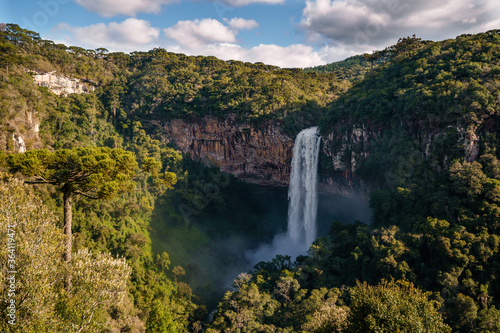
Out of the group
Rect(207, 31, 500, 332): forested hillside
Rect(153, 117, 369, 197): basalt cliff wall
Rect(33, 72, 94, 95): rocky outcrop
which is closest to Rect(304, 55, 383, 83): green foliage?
Rect(153, 117, 369, 197): basalt cliff wall

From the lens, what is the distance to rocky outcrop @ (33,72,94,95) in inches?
1585

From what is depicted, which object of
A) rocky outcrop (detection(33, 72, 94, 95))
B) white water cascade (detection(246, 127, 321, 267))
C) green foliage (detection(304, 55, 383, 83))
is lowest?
white water cascade (detection(246, 127, 321, 267))

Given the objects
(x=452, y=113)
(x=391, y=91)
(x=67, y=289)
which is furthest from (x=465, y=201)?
(x=67, y=289)

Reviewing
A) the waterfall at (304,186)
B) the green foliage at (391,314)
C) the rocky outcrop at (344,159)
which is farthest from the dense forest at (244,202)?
the waterfall at (304,186)

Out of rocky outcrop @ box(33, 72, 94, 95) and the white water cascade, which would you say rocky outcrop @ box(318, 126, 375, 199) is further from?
rocky outcrop @ box(33, 72, 94, 95)

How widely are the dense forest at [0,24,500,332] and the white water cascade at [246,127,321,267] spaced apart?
2398 millimetres

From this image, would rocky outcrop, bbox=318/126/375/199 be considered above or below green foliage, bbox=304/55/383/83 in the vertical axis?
below

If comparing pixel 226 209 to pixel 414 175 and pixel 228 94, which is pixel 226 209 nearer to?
pixel 228 94

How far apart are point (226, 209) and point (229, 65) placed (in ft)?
92.8

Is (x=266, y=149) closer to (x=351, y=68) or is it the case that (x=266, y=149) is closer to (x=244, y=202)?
(x=244, y=202)

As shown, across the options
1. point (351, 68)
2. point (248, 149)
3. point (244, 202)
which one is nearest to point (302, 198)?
point (248, 149)

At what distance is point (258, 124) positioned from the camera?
145ft

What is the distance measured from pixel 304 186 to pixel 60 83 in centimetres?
3543

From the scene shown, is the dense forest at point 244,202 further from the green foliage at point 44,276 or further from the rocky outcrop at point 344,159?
the rocky outcrop at point 344,159
